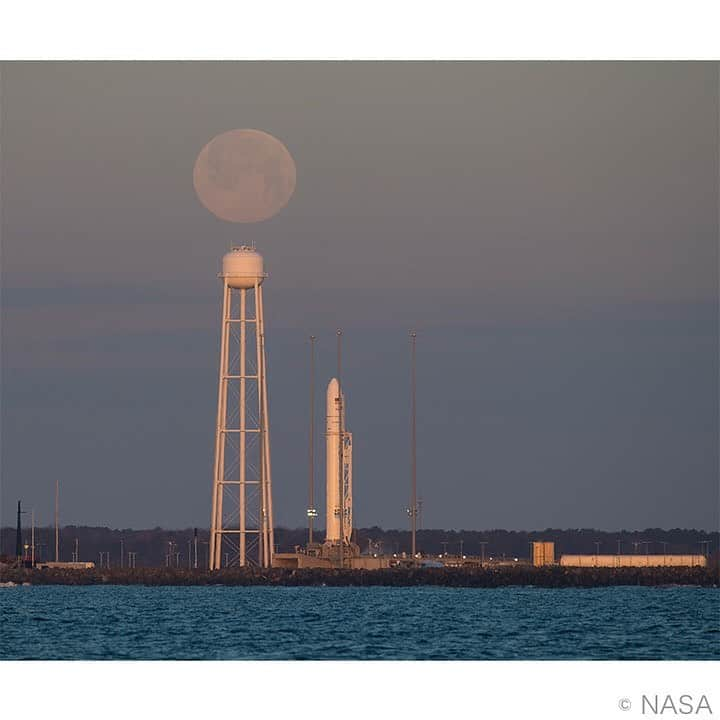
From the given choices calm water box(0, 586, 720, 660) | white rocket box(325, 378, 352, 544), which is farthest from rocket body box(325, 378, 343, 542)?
calm water box(0, 586, 720, 660)

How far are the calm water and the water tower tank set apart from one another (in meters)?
16.9

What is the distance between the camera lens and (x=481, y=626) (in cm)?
8700

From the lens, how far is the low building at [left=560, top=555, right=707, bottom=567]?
15450 centimetres

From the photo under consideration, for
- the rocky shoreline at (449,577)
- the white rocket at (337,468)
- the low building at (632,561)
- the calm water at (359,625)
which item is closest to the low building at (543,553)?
the low building at (632,561)

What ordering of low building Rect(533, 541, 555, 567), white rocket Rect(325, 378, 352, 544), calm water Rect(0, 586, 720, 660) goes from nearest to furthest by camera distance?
1. calm water Rect(0, 586, 720, 660)
2. white rocket Rect(325, 378, 352, 544)
3. low building Rect(533, 541, 555, 567)

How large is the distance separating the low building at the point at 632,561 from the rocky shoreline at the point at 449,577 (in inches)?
368

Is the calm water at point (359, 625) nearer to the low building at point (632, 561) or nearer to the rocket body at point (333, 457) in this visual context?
the rocket body at point (333, 457)

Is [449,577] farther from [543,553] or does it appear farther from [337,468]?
[543,553]

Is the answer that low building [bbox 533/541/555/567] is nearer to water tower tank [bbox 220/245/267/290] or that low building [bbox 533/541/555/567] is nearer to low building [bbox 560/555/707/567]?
low building [bbox 560/555/707/567]

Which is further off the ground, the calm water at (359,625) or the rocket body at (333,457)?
the rocket body at (333,457)

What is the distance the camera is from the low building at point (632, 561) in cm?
15450

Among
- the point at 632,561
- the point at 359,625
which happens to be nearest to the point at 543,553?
the point at 632,561

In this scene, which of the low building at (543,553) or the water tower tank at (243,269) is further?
the low building at (543,553)

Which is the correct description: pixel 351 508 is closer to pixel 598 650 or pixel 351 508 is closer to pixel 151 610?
pixel 151 610
